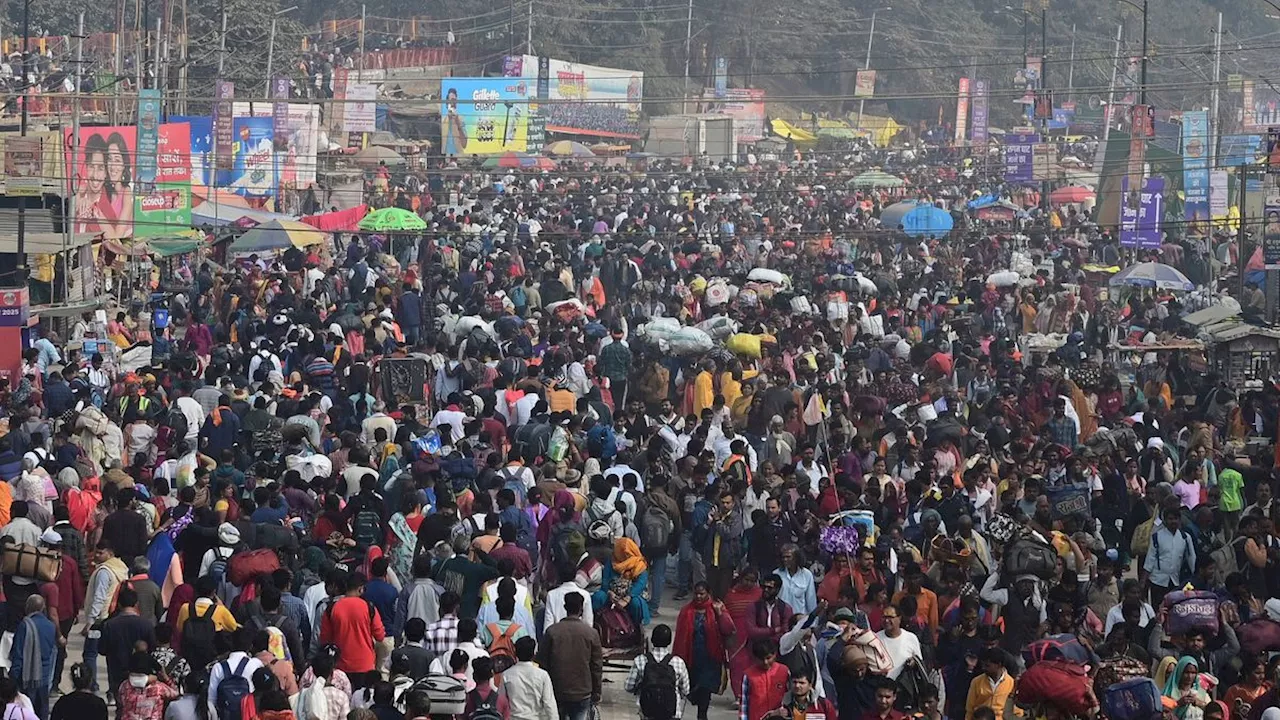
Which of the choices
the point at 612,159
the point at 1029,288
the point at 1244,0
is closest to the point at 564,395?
the point at 1029,288

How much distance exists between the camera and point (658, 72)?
292ft

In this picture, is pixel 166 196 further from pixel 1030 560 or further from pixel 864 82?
pixel 864 82

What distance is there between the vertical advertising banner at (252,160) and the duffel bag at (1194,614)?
3106 cm

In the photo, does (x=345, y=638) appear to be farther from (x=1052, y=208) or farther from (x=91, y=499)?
(x=1052, y=208)

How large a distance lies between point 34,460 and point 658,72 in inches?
2953

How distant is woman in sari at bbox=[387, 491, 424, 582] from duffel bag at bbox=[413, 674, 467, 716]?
2.96 m

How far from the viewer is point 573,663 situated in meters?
11.2

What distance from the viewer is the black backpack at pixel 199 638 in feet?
36.8

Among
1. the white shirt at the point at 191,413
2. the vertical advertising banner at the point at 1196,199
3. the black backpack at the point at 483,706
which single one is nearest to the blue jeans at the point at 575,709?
the black backpack at the point at 483,706

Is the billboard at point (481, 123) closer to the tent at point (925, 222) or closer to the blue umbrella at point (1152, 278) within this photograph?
the tent at point (925, 222)

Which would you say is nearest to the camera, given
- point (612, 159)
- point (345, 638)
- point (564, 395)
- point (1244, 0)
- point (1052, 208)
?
point (345, 638)

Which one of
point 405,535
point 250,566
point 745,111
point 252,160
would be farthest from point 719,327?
point 745,111

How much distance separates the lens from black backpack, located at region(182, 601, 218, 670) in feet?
36.8

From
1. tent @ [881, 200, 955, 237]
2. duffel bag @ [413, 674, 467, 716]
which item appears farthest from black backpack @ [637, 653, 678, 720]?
tent @ [881, 200, 955, 237]
